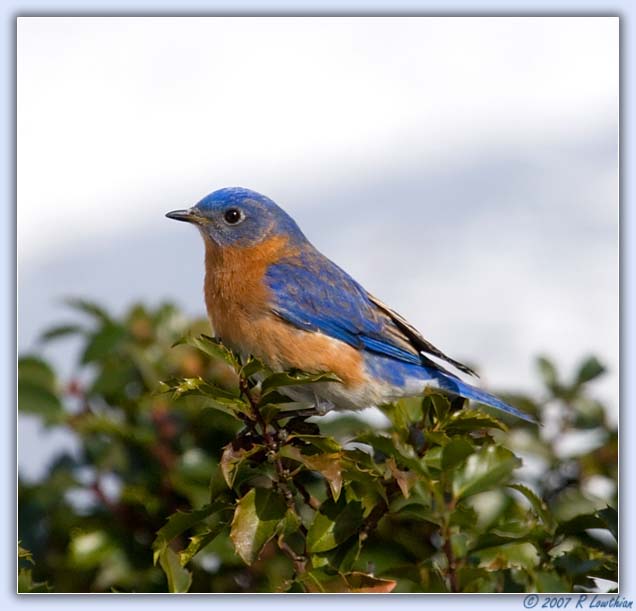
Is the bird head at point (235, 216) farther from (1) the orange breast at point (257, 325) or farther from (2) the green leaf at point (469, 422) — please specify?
(2) the green leaf at point (469, 422)

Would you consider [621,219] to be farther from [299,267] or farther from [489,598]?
[489,598]

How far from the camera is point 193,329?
5.59 metres

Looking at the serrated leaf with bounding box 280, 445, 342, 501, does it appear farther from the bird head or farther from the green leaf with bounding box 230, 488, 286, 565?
the bird head

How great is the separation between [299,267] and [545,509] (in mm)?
1700

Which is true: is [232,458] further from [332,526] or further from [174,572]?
[174,572]

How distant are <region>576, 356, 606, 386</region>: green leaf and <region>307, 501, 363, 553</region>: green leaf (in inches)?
78.5

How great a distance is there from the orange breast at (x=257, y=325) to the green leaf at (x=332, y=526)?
3.13 feet

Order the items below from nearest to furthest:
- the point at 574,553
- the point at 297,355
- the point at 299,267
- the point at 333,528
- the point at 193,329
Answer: the point at 333,528, the point at 574,553, the point at 297,355, the point at 299,267, the point at 193,329

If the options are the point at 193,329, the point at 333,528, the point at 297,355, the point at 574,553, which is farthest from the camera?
the point at 193,329

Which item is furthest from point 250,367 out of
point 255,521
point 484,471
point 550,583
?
point 550,583

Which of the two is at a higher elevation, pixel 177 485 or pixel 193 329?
pixel 193 329

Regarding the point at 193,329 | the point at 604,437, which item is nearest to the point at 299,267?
the point at 193,329

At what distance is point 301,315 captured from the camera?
4770 millimetres

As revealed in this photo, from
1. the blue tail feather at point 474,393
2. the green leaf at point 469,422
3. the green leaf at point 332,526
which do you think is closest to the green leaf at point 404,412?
the green leaf at point 469,422
